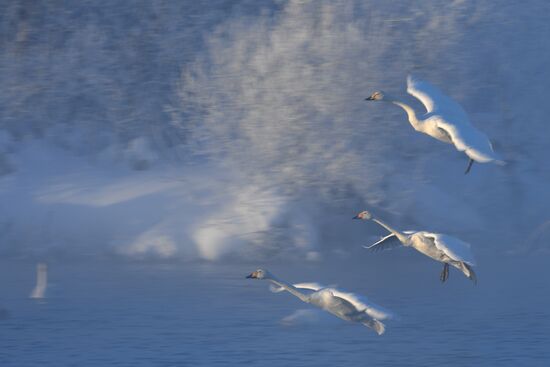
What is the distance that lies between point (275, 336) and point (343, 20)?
12090 millimetres

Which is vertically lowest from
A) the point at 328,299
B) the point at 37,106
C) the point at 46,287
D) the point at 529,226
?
the point at 328,299

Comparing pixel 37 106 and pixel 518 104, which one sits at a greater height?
pixel 37 106

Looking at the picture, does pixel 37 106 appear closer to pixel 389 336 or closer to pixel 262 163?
pixel 262 163

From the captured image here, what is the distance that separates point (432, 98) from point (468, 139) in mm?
1913

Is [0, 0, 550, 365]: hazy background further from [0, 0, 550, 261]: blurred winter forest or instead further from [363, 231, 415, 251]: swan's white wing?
[363, 231, 415, 251]: swan's white wing

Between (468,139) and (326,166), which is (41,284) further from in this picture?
(468,139)

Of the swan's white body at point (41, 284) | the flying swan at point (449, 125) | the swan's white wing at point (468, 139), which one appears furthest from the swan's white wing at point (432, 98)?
the swan's white body at point (41, 284)

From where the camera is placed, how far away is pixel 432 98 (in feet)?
53.2

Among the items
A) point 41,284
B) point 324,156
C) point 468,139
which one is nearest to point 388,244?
point 468,139

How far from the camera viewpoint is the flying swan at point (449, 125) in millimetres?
14031

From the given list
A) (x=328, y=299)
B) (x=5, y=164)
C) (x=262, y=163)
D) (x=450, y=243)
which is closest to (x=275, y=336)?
(x=328, y=299)

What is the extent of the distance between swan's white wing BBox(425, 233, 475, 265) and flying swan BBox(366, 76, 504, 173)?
34.1 inches

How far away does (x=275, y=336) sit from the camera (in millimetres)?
17531

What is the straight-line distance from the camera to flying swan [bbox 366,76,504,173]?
46.0 ft
